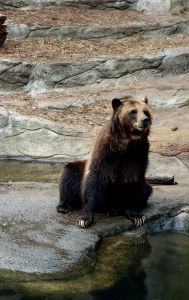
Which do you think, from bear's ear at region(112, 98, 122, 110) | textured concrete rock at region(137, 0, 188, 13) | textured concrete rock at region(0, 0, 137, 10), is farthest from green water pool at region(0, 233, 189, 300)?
textured concrete rock at region(0, 0, 137, 10)

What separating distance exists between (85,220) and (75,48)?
9.94 metres

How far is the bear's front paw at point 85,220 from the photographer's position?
6.11 m

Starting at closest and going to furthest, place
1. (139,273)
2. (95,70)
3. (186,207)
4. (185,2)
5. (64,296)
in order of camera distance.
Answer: (64,296) < (139,273) < (186,207) < (95,70) < (185,2)

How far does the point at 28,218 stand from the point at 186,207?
2093 mm

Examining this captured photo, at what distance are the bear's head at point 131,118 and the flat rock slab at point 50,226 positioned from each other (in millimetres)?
1193

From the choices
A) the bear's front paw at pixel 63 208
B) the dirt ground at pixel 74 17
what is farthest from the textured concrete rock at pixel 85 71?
the bear's front paw at pixel 63 208

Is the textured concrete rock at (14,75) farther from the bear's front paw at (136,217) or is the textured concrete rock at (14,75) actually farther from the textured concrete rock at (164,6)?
the bear's front paw at (136,217)

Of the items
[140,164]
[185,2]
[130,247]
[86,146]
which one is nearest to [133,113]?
[140,164]

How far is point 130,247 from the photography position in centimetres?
603

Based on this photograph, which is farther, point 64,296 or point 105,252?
point 105,252

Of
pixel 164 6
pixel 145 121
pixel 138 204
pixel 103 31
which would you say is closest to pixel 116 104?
pixel 145 121

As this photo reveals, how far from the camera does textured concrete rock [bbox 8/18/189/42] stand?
16031 mm

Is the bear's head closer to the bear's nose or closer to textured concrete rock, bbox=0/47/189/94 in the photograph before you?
the bear's nose

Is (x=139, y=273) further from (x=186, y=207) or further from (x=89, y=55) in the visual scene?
(x=89, y=55)
